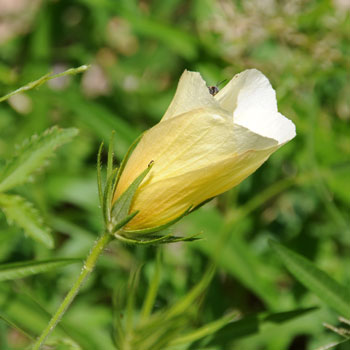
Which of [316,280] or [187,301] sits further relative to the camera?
[187,301]

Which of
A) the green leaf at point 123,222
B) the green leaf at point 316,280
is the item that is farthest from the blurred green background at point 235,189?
the green leaf at point 123,222

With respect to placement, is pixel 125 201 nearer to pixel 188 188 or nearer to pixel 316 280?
pixel 188 188

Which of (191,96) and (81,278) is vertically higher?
(191,96)

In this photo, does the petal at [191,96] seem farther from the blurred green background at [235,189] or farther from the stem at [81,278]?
the blurred green background at [235,189]

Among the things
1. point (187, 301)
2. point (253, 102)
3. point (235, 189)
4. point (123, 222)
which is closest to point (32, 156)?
point (123, 222)

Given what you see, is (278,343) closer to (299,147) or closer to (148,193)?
(299,147)

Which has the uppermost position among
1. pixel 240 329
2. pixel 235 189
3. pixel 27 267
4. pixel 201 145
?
pixel 235 189
